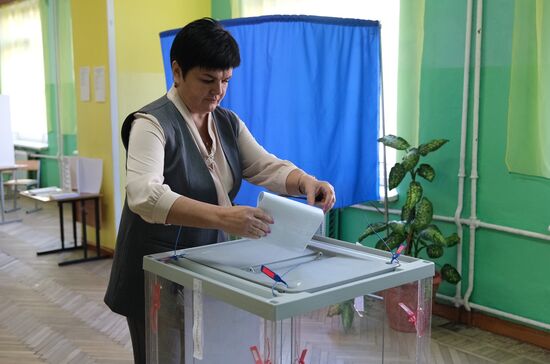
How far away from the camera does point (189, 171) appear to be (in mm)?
1347

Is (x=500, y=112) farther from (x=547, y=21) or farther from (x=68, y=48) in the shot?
(x=68, y=48)

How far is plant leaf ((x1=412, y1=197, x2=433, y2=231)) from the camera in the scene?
2.85 metres

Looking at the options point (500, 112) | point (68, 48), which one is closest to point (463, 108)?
point (500, 112)

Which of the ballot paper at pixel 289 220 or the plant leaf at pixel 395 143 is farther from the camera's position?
the plant leaf at pixel 395 143

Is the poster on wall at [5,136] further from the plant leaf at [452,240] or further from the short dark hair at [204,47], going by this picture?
the short dark hair at [204,47]

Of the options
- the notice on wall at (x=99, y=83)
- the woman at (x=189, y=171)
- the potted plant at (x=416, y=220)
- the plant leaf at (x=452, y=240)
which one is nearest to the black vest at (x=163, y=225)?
the woman at (x=189, y=171)

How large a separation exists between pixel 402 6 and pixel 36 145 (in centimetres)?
515

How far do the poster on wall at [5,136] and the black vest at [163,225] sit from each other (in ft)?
15.3

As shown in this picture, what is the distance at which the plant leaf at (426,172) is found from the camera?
292 cm

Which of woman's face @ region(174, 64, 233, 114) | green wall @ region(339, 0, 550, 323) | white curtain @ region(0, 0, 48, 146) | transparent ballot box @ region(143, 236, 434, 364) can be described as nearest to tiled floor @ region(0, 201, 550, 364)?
green wall @ region(339, 0, 550, 323)

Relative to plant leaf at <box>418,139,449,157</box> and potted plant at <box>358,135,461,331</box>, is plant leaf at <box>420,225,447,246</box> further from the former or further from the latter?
plant leaf at <box>418,139,449,157</box>

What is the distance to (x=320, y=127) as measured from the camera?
2.72 meters

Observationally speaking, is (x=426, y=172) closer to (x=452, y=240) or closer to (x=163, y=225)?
(x=452, y=240)

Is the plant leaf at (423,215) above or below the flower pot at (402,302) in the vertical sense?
below
